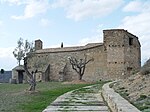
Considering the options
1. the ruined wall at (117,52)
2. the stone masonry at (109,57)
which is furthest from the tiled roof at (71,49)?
the ruined wall at (117,52)

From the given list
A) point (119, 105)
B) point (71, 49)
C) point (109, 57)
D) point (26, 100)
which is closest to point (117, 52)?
point (109, 57)

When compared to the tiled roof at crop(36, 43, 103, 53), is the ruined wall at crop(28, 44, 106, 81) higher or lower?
lower

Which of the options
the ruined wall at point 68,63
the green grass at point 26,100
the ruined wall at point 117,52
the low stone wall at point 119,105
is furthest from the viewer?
the ruined wall at point 68,63

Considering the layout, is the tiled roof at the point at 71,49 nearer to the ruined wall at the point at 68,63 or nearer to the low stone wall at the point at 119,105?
the ruined wall at the point at 68,63

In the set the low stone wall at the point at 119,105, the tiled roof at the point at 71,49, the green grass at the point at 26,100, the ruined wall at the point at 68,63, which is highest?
the tiled roof at the point at 71,49

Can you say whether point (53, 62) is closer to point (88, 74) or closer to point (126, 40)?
point (88, 74)

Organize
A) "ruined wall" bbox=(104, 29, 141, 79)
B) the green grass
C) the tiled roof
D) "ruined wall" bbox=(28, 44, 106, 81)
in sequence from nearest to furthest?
the green grass
"ruined wall" bbox=(104, 29, 141, 79)
"ruined wall" bbox=(28, 44, 106, 81)
the tiled roof

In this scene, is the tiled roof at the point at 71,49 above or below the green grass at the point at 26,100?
above

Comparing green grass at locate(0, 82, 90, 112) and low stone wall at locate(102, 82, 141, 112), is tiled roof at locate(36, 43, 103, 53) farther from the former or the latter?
low stone wall at locate(102, 82, 141, 112)

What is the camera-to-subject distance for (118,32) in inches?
1773

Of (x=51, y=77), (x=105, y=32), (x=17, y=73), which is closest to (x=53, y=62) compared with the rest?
(x=51, y=77)

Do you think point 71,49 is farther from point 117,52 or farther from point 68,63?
point 117,52

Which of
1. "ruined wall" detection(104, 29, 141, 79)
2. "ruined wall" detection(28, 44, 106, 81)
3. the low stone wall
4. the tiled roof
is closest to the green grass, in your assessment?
the low stone wall

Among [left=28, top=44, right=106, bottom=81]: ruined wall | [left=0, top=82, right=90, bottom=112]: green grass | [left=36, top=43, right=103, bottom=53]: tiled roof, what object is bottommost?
[left=0, top=82, right=90, bottom=112]: green grass
